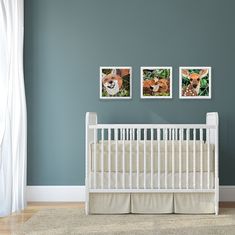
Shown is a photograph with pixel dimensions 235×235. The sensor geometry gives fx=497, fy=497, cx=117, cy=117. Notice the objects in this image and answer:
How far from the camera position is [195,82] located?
15.6 feet

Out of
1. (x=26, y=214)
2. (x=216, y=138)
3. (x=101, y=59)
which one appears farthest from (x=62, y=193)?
(x=216, y=138)

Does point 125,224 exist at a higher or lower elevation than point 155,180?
lower

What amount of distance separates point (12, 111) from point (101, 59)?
3.54 feet

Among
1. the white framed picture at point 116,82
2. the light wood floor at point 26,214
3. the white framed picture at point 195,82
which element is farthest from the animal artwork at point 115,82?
the light wood floor at point 26,214

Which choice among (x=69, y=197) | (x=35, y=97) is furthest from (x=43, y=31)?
(x=69, y=197)

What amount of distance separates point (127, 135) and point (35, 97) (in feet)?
3.19

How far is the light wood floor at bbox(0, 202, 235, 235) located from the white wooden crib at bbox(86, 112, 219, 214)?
492 mm

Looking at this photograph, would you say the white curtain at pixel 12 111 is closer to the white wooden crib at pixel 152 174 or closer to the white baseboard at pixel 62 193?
the white baseboard at pixel 62 193

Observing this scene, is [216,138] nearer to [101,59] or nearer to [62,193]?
[101,59]

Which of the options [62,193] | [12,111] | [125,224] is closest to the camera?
[125,224]

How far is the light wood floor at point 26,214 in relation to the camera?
3.47 meters

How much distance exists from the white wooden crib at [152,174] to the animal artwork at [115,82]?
0.82 meters

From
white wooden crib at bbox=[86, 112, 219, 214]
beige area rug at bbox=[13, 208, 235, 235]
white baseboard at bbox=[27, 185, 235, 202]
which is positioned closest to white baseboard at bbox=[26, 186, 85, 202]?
white baseboard at bbox=[27, 185, 235, 202]

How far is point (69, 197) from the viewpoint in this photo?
15.5 feet
